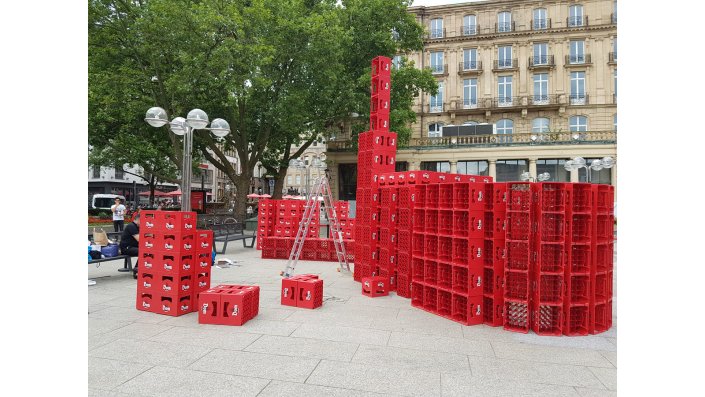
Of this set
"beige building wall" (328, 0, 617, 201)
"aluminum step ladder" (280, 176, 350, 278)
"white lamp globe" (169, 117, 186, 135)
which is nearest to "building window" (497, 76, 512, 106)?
"beige building wall" (328, 0, 617, 201)

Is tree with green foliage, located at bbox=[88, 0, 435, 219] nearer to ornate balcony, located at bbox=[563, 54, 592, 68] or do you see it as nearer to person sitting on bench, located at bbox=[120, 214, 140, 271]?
person sitting on bench, located at bbox=[120, 214, 140, 271]

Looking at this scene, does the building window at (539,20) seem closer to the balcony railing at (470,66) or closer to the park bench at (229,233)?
the balcony railing at (470,66)

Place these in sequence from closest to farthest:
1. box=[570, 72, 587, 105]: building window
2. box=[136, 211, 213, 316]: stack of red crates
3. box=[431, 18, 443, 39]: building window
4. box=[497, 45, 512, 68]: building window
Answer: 1. box=[136, 211, 213, 316]: stack of red crates
2. box=[570, 72, 587, 105]: building window
3. box=[497, 45, 512, 68]: building window
4. box=[431, 18, 443, 39]: building window

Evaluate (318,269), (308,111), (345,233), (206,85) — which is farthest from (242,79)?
(318,269)

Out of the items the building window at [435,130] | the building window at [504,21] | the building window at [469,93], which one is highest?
the building window at [504,21]

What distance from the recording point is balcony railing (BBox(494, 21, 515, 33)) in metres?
40.9

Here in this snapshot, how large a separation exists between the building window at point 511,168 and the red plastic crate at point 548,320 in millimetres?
32221

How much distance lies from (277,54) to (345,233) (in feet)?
41.1

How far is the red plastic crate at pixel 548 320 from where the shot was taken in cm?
712

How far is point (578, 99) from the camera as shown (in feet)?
127

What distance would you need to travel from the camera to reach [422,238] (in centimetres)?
916

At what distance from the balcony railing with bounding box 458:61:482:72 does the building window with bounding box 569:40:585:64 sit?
8.35 m

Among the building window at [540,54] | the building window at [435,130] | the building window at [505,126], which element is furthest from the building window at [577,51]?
the building window at [435,130]

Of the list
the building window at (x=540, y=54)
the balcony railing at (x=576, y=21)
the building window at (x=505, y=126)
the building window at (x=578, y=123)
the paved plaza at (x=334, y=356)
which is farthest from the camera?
the building window at (x=505, y=126)
